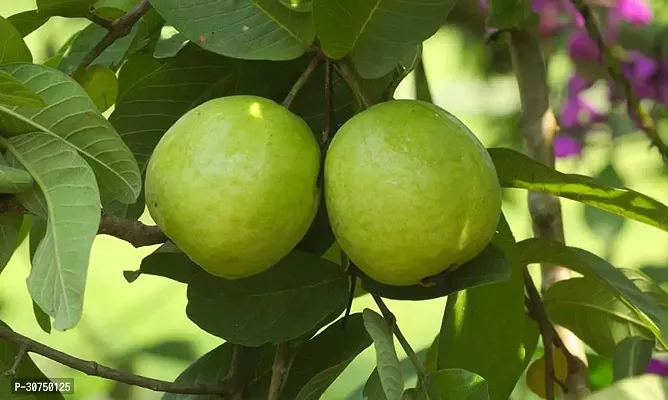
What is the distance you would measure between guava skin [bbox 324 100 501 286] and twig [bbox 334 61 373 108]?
0.15 ft

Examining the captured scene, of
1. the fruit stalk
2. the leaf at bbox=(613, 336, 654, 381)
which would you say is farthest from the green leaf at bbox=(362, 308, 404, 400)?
the fruit stalk

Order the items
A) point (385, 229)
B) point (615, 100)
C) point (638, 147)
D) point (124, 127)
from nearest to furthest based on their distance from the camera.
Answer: point (385, 229), point (124, 127), point (615, 100), point (638, 147)

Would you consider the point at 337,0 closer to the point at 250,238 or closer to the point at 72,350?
the point at 250,238

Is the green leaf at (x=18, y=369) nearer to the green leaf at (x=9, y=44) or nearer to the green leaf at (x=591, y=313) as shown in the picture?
the green leaf at (x=9, y=44)

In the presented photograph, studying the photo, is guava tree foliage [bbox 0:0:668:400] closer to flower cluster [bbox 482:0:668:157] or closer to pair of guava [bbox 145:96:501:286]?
pair of guava [bbox 145:96:501:286]

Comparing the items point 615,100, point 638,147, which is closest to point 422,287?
point 615,100

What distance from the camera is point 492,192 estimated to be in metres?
0.56

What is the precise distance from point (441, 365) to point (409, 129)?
0.26 metres

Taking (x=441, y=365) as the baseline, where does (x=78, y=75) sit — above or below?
above

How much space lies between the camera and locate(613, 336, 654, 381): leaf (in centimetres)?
69

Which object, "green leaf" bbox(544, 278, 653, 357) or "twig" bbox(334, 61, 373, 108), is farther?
"green leaf" bbox(544, 278, 653, 357)

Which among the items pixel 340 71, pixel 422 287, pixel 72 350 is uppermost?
pixel 340 71

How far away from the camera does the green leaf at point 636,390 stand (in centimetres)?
41

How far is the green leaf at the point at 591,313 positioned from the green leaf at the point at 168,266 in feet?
1.31
